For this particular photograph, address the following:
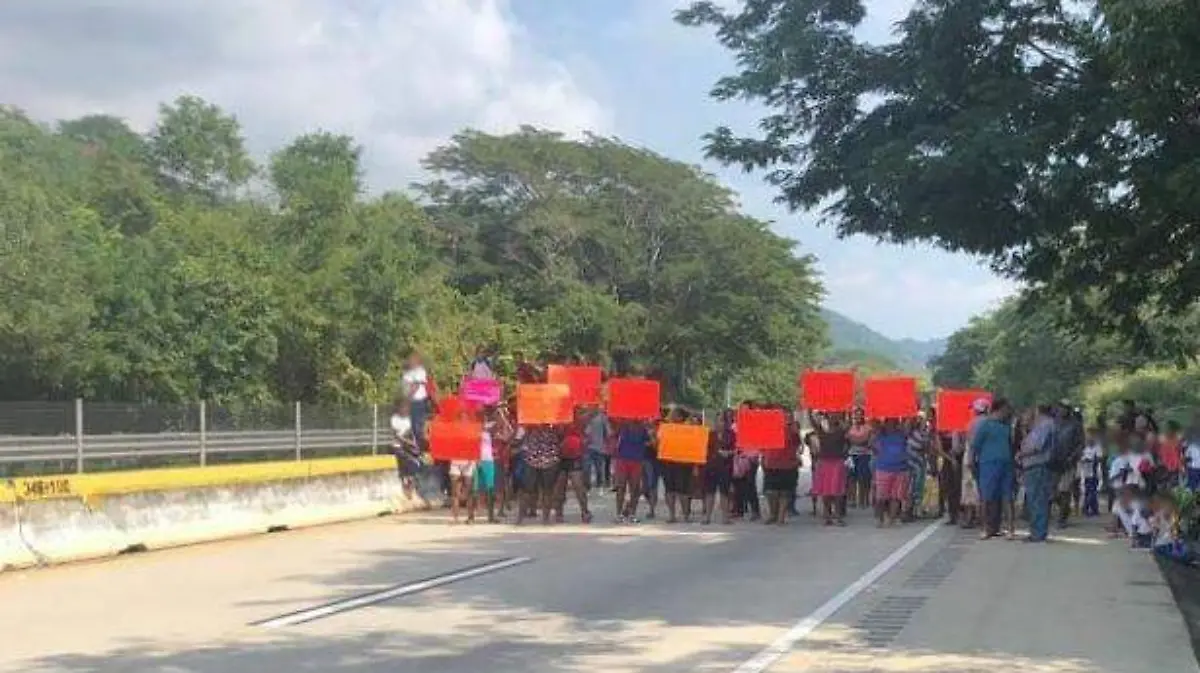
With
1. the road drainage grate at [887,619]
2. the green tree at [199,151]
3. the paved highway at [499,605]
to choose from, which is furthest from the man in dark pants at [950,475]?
the green tree at [199,151]

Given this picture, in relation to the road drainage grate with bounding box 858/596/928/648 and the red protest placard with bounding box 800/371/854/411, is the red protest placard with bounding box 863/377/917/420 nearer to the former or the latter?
the red protest placard with bounding box 800/371/854/411

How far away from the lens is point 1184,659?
30.1 ft

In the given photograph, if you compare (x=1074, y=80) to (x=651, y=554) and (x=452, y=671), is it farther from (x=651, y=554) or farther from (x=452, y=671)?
(x=452, y=671)

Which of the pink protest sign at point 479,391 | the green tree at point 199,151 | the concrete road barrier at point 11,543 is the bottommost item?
the concrete road barrier at point 11,543

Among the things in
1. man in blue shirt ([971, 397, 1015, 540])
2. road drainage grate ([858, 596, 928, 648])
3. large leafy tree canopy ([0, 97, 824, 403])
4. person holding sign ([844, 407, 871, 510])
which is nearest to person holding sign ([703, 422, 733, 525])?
person holding sign ([844, 407, 871, 510])

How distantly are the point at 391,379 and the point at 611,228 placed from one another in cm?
2000

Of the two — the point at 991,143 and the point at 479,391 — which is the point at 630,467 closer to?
the point at 479,391

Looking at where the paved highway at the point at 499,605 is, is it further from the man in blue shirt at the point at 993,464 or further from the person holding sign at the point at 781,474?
the person holding sign at the point at 781,474

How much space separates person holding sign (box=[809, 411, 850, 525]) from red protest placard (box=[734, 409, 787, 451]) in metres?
0.66

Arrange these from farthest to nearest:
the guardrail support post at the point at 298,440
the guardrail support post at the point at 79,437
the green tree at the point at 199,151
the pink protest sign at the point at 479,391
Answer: the green tree at the point at 199,151
the guardrail support post at the point at 298,440
the pink protest sign at the point at 479,391
the guardrail support post at the point at 79,437

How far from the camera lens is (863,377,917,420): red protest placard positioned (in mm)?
19891

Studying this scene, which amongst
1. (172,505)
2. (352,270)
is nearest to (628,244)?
(352,270)

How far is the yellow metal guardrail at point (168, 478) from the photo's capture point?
14.6 metres

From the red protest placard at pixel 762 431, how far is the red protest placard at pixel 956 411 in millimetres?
2676
